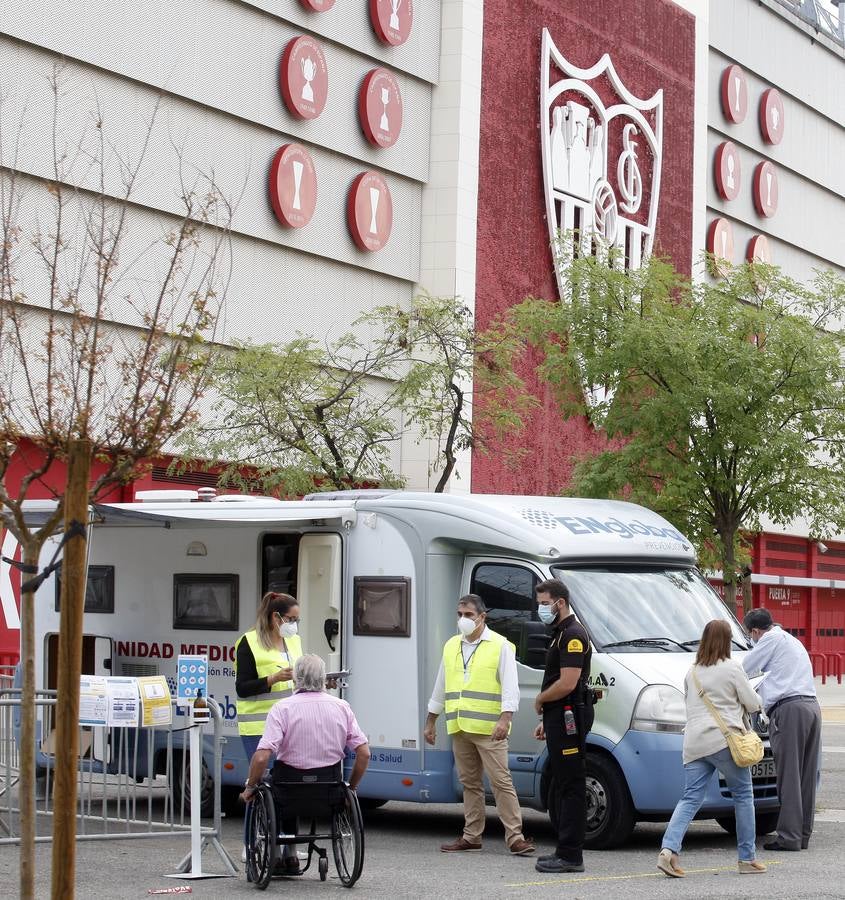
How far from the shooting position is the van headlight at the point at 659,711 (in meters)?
12.2

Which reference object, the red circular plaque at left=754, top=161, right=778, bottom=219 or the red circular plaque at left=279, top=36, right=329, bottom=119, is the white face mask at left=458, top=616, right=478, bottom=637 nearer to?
Result: the red circular plaque at left=279, top=36, right=329, bottom=119

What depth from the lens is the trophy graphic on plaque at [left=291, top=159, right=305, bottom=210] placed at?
29.6m

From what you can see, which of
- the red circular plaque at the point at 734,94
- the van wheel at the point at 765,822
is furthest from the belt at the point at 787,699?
the red circular plaque at the point at 734,94

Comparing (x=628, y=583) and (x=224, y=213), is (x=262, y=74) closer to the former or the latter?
(x=224, y=213)

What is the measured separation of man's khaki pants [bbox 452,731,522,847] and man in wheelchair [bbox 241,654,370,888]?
1.87m

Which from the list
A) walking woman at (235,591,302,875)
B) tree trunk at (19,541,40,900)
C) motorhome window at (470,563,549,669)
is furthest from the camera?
motorhome window at (470,563,549,669)

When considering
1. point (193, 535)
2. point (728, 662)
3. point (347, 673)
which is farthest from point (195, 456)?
point (728, 662)

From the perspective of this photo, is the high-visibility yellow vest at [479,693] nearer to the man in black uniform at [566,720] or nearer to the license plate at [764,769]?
the man in black uniform at [566,720]

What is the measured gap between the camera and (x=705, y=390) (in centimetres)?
2320

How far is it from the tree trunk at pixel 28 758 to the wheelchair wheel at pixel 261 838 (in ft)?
7.24

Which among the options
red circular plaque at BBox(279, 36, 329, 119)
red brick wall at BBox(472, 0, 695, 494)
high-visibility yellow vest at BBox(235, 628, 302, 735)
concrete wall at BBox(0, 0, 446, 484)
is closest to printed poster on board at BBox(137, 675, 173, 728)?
high-visibility yellow vest at BBox(235, 628, 302, 735)

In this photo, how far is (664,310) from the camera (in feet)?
80.9

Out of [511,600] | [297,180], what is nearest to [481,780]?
[511,600]

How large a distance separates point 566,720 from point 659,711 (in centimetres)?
A: 118
